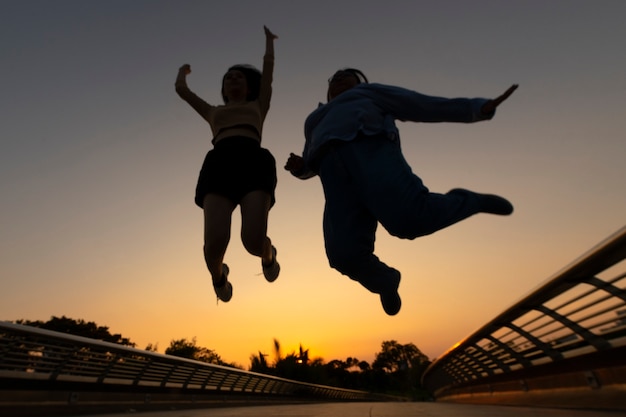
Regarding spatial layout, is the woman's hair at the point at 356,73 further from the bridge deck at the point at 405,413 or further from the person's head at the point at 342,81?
the bridge deck at the point at 405,413

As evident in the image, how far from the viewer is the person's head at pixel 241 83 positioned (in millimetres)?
3504

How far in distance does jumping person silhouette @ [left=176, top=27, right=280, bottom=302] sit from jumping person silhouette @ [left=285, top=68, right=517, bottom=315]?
0.31 meters

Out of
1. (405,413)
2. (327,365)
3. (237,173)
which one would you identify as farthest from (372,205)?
(327,365)

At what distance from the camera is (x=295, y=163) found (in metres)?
2.98

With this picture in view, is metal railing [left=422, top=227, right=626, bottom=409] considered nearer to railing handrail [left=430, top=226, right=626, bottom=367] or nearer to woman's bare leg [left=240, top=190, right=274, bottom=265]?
railing handrail [left=430, top=226, right=626, bottom=367]

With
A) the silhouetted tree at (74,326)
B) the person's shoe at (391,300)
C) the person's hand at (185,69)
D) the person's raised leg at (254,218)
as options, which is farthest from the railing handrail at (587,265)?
the silhouetted tree at (74,326)

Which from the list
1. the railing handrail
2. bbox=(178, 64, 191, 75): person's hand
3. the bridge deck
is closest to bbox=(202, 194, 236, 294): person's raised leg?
bbox=(178, 64, 191, 75): person's hand

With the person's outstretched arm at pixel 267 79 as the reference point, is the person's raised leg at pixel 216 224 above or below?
below

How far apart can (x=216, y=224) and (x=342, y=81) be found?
4.32ft

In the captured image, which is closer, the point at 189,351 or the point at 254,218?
the point at 254,218

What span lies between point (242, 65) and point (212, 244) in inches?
59.9

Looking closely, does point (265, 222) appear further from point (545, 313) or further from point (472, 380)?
point (472, 380)

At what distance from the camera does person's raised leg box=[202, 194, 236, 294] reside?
2.98m

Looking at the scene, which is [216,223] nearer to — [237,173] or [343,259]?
[237,173]
